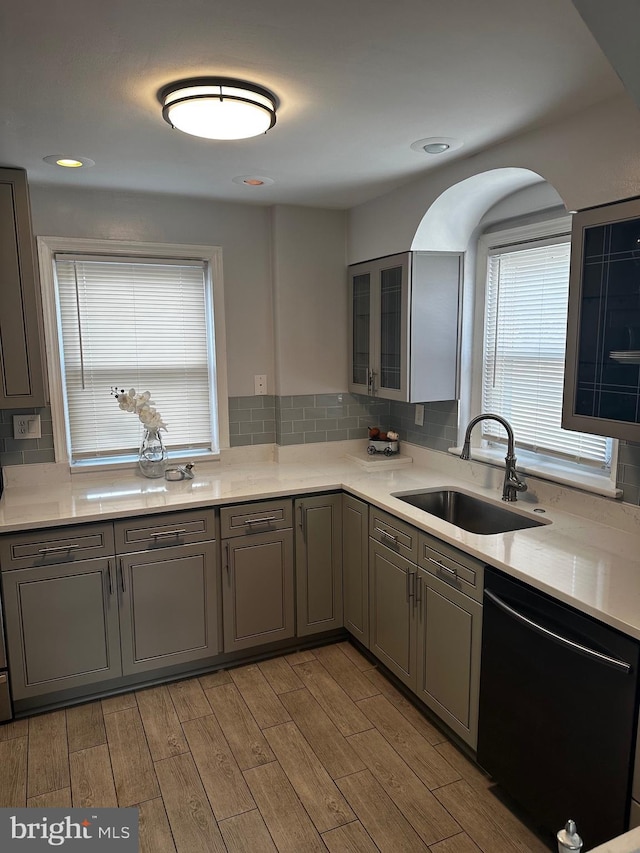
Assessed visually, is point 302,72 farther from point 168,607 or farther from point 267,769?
point 267,769

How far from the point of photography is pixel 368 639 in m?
2.99

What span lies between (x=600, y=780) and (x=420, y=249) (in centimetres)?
240

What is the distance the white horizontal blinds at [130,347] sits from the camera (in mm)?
3207

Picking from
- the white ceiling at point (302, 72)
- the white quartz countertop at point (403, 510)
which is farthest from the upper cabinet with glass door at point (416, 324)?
the white ceiling at point (302, 72)

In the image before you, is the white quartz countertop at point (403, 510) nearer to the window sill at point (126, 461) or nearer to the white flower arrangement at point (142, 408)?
the window sill at point (126, 461)

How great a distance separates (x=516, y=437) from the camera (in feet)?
9.72

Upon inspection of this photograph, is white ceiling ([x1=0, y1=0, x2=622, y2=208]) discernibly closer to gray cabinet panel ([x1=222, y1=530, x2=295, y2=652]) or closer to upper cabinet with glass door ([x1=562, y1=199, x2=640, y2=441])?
upper cabinet with glass door ([x1=562, y1=199, x2=640, y2=441])

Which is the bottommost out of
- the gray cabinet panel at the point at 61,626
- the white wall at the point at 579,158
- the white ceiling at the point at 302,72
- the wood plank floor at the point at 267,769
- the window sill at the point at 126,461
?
the wood plank floor at the point at 267,769

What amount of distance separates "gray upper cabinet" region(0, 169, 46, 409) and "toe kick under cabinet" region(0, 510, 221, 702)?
0.73 meters

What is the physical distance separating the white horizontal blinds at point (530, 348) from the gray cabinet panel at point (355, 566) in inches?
32.5

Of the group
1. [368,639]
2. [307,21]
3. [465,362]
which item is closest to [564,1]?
[307,21]

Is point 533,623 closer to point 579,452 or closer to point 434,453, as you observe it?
point 579,452

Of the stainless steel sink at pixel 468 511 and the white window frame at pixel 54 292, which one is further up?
the white window frame at pixel 54 292

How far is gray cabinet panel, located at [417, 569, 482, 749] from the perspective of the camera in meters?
2.21
